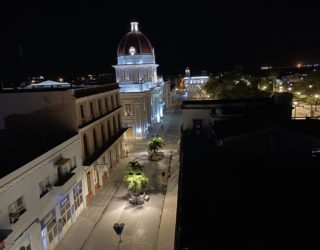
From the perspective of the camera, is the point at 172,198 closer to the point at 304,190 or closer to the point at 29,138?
the point at 29,138

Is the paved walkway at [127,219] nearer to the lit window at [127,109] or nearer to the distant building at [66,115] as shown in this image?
the distant building at [66,115]

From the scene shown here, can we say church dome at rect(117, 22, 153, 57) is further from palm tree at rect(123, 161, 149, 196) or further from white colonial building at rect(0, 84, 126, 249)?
palm tree at rect(123, 161, 149, 196)

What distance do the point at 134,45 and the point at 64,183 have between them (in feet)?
137

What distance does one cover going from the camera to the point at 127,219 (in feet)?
73.3

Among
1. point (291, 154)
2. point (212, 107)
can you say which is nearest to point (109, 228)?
point (212, 107)

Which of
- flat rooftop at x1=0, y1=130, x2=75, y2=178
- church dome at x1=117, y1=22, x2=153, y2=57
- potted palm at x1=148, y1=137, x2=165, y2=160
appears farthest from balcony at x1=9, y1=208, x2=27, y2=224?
church dome at x1=117, y1=22, x2=153, y2=57

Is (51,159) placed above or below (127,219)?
above

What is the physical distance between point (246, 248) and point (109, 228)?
15.4 meters

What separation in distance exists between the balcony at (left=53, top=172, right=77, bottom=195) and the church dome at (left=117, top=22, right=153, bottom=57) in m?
39.2

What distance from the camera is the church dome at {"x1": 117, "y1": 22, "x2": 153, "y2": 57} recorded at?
188ft

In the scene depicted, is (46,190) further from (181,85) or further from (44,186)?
(181,85)

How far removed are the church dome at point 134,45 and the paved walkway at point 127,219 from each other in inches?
1204

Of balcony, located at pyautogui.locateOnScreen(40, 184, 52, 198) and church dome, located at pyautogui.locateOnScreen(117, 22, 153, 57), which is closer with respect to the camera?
balcony, located at pyautogui.locateOnScreen(40, 184, 52, 198)

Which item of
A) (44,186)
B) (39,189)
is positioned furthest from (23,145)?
(39,189)
